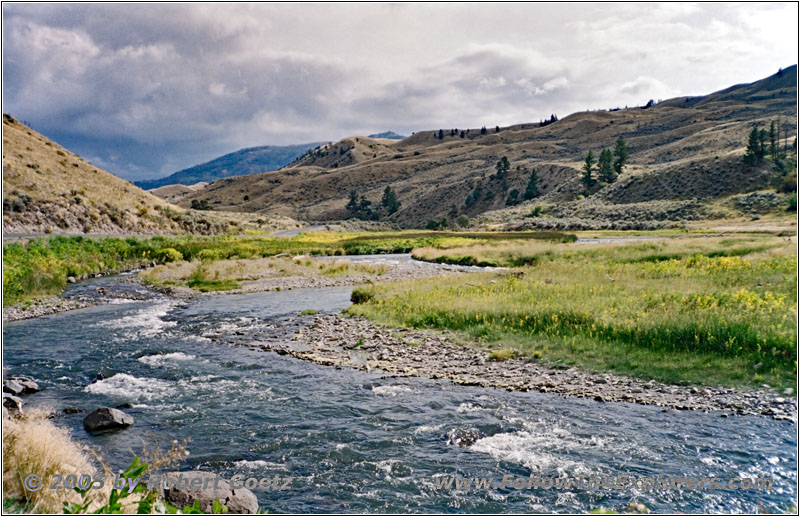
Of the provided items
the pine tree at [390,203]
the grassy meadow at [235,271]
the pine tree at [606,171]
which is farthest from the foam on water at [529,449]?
the pine tree at [390,203]

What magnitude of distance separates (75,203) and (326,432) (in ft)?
225

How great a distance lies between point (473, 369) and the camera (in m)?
15.8

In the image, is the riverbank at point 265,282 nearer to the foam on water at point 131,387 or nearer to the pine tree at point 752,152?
the foam on water at point 131,387

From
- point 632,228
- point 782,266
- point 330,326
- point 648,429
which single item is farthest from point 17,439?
point 632,228

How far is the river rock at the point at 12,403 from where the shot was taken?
1210 centimetres

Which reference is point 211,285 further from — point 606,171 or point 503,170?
point 503,170

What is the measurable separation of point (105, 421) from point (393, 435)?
6458 mm

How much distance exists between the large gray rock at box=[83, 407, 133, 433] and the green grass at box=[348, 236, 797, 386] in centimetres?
1117

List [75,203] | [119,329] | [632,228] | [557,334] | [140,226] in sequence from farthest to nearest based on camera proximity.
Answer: [632,228]
[140,226]
[75,203]
[119,329]
[557,334]

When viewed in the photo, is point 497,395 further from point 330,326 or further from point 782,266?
point 782,266

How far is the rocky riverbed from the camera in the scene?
12.6m

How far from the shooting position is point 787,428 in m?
11.1

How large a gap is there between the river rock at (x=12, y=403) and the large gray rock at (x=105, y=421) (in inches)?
78.3

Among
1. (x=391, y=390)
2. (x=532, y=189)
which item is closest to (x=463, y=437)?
(x=391, y=390)
